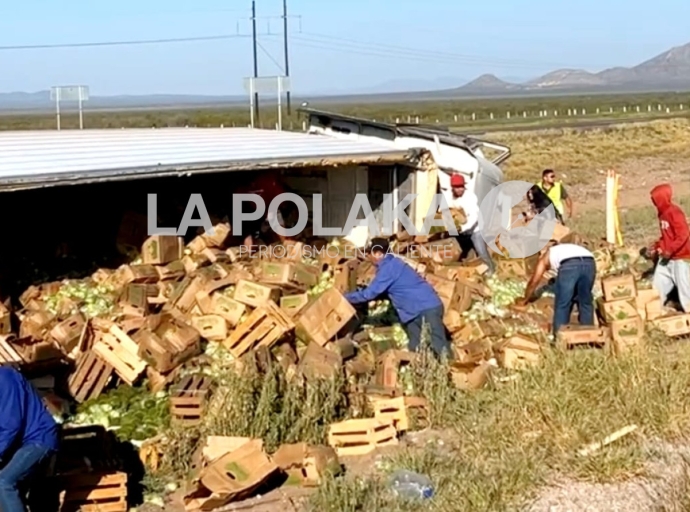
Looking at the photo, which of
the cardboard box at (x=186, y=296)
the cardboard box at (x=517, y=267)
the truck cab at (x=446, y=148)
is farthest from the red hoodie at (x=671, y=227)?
the cardboard box at (x=186, y=296)

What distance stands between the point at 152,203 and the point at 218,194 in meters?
1.86

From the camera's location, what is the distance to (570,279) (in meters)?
11.3

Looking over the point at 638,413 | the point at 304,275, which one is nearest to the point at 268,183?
the point at 304,275

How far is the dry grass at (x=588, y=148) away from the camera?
114 ft

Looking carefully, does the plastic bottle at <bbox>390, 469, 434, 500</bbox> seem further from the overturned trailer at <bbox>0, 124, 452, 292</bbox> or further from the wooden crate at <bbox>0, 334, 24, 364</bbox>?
the overturned trailer at <bbox>0, 124, 452, 292</bbox>

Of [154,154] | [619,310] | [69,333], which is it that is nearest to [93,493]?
[69,333]

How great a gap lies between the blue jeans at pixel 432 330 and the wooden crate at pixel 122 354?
2.82m

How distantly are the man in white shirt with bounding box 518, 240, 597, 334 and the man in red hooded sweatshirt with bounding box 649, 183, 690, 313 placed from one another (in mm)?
1621

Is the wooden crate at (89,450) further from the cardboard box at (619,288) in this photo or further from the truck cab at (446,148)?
the truck cab at (446,148)

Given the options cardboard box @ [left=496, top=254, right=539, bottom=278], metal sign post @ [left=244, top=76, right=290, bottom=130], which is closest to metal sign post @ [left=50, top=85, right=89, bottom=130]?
metal sign post @ [left=244, top=76, right=290, bottom=130]

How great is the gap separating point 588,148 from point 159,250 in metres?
30.0

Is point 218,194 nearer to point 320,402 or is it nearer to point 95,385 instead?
point 95,385

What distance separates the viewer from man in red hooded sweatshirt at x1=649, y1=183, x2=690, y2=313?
40.7 feet

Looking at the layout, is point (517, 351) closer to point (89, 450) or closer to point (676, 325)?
point (676, 325)
